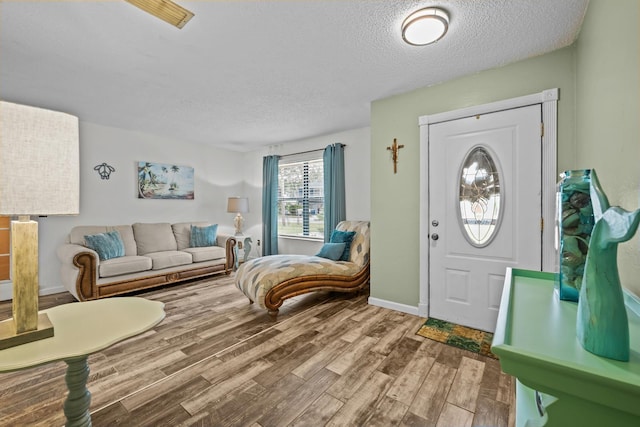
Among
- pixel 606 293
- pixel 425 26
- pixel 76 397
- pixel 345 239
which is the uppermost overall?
pixel 425 26

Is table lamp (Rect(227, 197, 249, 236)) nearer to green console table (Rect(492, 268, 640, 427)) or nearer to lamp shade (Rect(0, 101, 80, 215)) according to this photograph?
lamp shade (Rect(0, 101, 80, 215))

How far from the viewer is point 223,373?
190 centimetres

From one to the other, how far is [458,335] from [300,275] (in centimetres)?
164

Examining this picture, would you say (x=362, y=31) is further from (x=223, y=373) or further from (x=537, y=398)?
(x=223, y=373)

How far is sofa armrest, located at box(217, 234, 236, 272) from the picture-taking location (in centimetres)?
478

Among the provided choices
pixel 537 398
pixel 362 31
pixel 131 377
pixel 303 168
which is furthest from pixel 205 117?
pixel 537 398

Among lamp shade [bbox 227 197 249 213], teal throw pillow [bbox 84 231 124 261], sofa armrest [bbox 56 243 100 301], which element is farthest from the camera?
lamp shade [bbox 227 197 249 213]

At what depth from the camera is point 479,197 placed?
8.44 ft

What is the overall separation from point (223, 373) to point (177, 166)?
13.7 ft

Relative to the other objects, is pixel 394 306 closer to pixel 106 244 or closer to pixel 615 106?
pixel 615 106

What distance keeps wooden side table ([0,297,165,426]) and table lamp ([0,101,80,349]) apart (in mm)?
71

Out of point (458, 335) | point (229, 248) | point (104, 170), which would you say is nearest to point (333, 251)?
point (458, 335)

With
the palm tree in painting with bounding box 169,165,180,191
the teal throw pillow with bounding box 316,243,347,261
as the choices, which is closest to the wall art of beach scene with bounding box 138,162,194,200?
the palm tree in painting with bounding box 169,165,180,191

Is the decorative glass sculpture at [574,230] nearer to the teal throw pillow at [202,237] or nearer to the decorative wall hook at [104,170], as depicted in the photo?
the teal throw pillow at [202,237]
